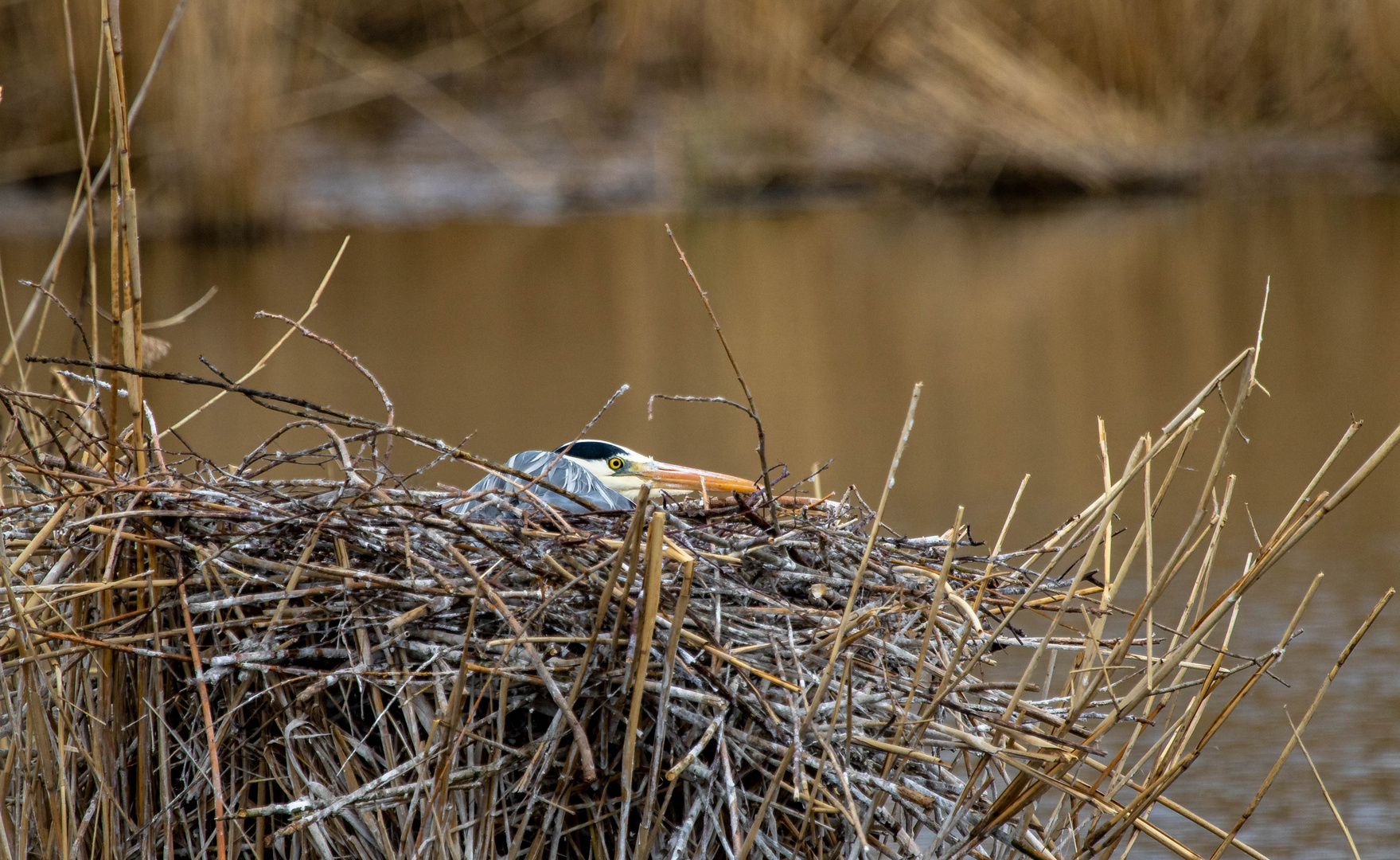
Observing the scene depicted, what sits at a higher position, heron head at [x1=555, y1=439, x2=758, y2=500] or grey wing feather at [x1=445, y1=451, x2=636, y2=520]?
grey wing feather at [x1=445, y1=451, x2=636, y2=520]

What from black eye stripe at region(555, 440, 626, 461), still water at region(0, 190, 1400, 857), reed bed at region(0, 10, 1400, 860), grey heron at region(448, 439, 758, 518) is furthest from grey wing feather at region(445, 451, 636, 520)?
still water at region(0, 190, 1400, 857)

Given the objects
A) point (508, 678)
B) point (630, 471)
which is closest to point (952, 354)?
point (630, 471)

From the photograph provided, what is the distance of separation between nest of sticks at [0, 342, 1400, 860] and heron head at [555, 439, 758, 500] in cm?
87

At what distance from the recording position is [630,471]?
324cm

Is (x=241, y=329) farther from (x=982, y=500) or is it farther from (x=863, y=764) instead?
(x=863, y=764)

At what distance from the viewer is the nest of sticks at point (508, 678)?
6.70ft

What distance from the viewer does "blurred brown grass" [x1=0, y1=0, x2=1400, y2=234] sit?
456 inches

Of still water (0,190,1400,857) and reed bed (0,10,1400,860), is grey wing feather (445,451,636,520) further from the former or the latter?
still water (0,190,1400,857)

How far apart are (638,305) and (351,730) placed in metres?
7.58

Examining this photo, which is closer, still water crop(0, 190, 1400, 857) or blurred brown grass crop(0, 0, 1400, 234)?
still water crop(0, 190, 1400, 857)

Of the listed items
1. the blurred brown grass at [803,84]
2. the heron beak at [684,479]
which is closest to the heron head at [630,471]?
the heron beak at [684,479]

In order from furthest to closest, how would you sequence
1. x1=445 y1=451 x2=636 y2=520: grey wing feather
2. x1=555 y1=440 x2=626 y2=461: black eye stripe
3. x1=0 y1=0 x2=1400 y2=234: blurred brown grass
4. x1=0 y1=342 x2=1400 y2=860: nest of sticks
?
1. x1=0 y1=0 x2=1400 y2=234: blurred brown grass
2. x1=555 y1=440 x2=626 y2=461: black eye stripe
3. x1=445 y1=451 x2=636 y2=520: grey wing feather
4. x1=0 y1=342 x2=1400 y2=860: nest of sticks

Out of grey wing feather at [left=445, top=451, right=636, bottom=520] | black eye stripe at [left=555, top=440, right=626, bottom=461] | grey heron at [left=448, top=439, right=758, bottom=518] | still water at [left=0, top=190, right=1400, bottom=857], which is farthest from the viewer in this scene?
still water at [left=0, top=190, right=1400, bottom=857]

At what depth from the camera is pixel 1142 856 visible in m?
3.36
